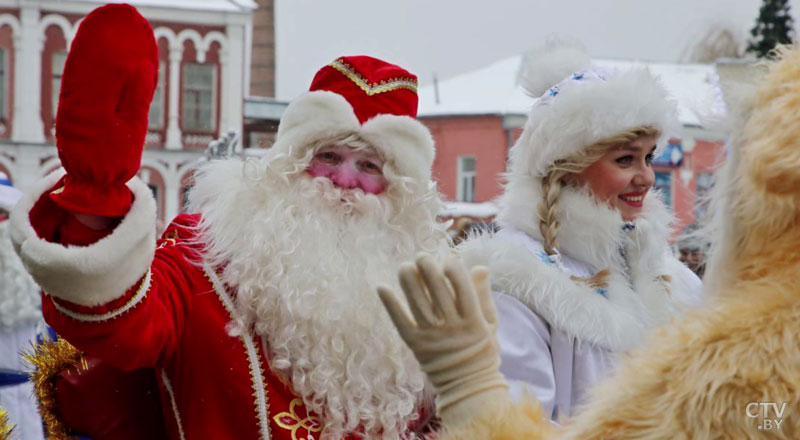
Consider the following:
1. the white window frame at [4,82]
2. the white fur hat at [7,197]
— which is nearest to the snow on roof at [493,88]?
the white window frame at [4,82]

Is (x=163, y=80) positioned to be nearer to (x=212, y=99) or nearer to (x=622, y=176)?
(x=212, y=99)

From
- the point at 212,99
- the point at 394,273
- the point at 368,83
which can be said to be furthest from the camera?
the point at 212,99

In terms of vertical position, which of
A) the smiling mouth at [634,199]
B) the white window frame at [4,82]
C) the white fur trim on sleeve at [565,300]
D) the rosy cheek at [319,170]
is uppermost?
the white window frame at [4,82]

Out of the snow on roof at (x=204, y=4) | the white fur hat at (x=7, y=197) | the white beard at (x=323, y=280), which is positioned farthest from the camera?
the snow on roof at (x=204, y=4)

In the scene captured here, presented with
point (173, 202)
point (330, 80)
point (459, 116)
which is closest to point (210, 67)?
point (173, 202)

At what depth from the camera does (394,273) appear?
117 inches

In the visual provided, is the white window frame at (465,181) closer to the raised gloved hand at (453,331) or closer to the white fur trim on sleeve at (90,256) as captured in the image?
the white fur trim on sleeve at (90,256)

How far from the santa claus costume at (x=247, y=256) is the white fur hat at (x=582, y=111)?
327 millimetres

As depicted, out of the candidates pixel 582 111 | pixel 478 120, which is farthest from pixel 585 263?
pixel 478 120

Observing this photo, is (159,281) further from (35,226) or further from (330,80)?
(330,80)

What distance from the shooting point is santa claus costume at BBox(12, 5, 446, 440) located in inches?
85.6

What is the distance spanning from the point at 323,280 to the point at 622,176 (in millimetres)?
911

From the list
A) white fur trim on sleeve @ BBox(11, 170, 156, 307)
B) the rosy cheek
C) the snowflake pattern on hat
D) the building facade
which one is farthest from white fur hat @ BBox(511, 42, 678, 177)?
the building facade

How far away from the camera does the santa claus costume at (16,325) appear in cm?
526
